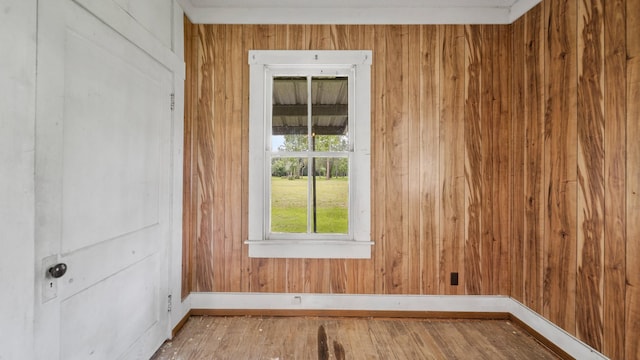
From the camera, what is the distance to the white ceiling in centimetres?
240

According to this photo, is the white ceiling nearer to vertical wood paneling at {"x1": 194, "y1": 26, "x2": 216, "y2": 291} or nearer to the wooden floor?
vertical wood paneling at {"x1": 194, "y1": 26, "x2": 216, "y2": 291}

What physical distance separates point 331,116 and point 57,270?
206cm

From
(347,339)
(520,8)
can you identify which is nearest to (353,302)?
(347,339)

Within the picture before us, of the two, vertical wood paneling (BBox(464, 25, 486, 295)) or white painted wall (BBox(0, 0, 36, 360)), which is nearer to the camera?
white painted wall (BBox(0, 0, 36, 360))

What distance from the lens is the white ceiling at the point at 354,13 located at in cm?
240

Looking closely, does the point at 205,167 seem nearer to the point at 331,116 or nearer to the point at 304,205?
the point at 304,205

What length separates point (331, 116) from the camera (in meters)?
2.52

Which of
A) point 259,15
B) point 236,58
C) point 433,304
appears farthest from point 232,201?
Result: point 433,304

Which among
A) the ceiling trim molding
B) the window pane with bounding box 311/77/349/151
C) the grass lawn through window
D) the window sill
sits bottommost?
the window sill

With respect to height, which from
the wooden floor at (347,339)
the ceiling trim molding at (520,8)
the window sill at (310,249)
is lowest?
the wooden floor at (347,339)

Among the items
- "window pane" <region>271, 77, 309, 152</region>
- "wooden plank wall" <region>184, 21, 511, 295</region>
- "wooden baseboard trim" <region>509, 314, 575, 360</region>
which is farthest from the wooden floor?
"window pane" <region>271, 77, 309, 152</region>

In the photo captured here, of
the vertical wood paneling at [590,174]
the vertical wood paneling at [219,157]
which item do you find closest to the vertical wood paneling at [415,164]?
the vertical wood paneling at [590,174]

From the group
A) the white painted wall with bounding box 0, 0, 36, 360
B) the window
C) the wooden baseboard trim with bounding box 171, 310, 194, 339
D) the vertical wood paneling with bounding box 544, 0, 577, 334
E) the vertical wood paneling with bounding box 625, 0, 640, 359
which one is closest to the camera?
the white painted wall with bounding box 0, 0, 36, 360

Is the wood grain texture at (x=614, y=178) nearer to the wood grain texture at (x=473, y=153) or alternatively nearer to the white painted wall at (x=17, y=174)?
the wood grain texture at (x=473, y=153)
